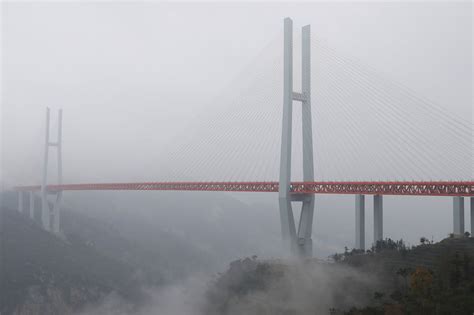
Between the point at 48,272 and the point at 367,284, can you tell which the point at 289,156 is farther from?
the point at 48,272

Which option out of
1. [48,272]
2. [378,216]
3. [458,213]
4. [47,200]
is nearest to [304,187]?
[378,216]

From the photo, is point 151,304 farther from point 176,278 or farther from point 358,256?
point 358,256

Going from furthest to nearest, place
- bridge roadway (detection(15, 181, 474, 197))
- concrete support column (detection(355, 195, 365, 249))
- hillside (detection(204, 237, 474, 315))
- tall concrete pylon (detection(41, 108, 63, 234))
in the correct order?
tall concrete pylon (detection(41, 108, 63, 234)), concrete support column (detection(355, 195, 365, 249)), bridge roadway (detection(15, 181, 474, 197)), hillside (detection(204, 237, 474, 315))

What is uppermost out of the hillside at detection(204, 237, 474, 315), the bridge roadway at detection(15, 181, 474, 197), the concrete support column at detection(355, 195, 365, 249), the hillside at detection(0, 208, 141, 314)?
the bridge roadway at detection(15, 181, 474, 197)

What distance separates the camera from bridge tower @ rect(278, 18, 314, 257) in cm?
3453

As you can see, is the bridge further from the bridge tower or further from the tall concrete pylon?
the tall concrete pylon

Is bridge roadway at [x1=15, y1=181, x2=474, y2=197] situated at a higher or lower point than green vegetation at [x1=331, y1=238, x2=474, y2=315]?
higher

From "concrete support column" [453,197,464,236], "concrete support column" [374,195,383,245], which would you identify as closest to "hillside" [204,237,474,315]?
"concrete support column" [453,197,464,236]

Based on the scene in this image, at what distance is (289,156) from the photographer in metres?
34.9

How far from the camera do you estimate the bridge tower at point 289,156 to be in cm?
3453

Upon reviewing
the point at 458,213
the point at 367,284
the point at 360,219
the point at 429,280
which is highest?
the point at 458,213

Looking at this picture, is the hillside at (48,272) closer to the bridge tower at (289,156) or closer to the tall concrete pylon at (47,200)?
the tall concrete pylon at (47,200)

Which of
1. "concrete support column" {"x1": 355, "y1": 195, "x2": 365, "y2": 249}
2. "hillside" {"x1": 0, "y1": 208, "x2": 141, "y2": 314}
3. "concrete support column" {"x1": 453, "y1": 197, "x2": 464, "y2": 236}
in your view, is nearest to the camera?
"concrete support column" {"x1": 453, "y1": 197, "x2": 464, "y2": 236}

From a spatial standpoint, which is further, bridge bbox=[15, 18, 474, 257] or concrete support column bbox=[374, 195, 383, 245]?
concrete support column bbox=[374, 195, 383, 245]
